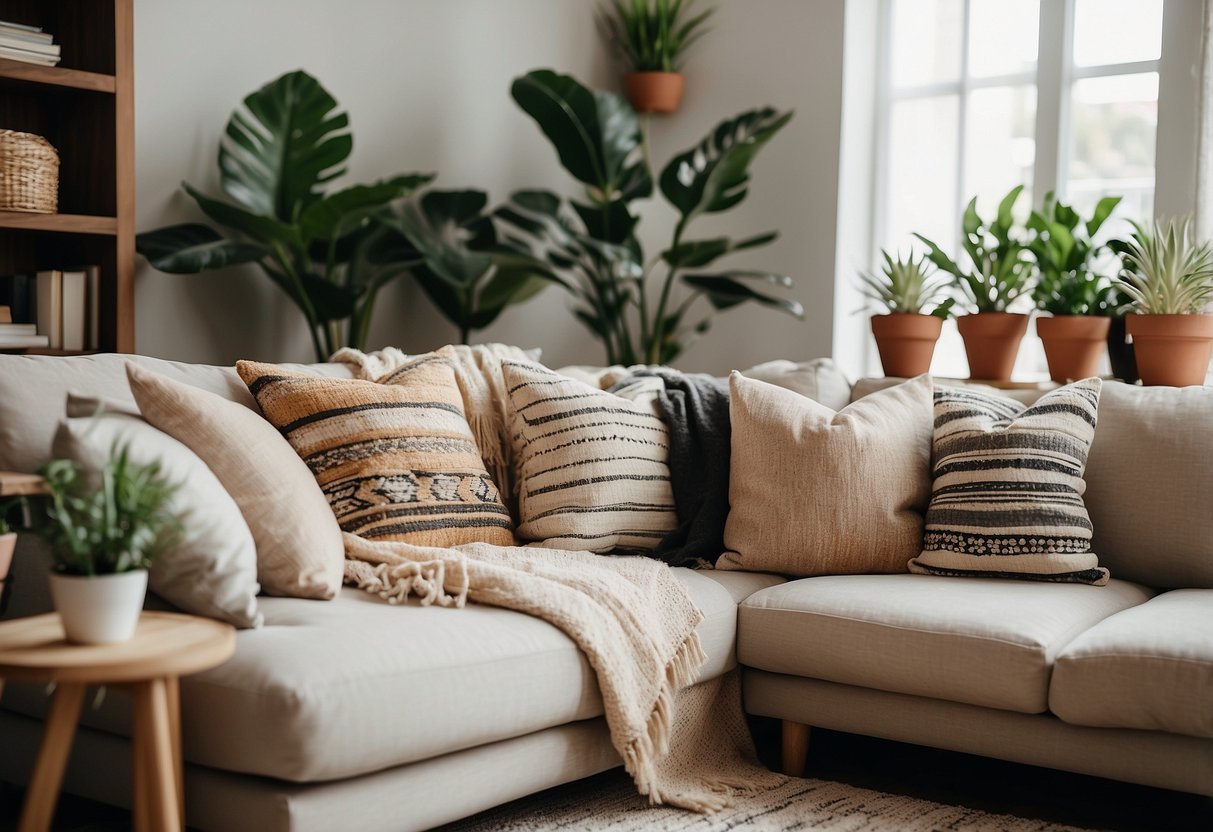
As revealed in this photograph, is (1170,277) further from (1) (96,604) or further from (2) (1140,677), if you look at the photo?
(1) (96,604)

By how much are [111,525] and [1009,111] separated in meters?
3.46

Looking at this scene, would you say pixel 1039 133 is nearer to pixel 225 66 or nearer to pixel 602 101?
pixel 602 101

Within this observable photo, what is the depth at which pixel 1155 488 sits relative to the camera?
249 cm

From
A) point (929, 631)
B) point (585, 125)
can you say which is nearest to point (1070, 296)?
point (929, 631)

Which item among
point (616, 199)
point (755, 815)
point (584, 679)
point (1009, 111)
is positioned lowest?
point (755, 815)

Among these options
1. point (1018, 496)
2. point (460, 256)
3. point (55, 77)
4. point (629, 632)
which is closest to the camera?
point (629, 632)

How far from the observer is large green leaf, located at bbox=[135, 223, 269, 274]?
3.12 metres

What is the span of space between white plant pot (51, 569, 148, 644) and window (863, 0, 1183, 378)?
10.3 ft

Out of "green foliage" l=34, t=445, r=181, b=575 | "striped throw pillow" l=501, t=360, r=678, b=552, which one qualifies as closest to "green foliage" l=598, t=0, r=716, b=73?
"striped throw pillow" l=501, t=360, r=678, b=552

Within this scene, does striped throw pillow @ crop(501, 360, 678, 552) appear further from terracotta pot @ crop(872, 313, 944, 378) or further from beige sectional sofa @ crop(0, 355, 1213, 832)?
terracotta pot @ crop(872, 313, 944, 378)

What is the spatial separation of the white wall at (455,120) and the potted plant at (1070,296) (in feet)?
3.62

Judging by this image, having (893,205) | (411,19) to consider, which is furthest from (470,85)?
(893,205)

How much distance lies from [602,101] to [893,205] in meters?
1.20

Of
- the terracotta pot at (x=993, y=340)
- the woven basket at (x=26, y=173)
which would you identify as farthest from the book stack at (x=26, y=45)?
the terracotta pot at (x=993, y=340)
